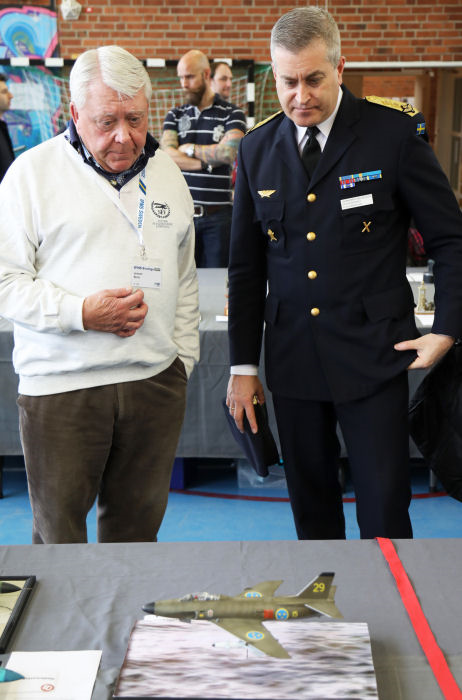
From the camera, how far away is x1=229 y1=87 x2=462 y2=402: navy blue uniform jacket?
1764mm

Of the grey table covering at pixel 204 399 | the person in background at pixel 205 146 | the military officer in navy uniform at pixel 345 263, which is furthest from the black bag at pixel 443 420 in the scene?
the person in background at pixel 205 146

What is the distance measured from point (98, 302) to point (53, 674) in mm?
831

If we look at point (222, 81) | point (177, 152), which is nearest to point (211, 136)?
point (177, 152)

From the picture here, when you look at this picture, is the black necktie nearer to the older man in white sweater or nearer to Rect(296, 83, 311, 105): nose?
Rect(296, 83, 311, 105): nose

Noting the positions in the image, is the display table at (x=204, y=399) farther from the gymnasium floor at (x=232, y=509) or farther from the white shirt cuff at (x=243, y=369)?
the white shirt cuff at (x=243, y=369)

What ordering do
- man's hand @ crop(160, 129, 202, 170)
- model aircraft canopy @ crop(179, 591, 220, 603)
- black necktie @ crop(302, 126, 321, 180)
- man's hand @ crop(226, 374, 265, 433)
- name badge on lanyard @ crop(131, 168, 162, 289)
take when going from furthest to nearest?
1. man's hand @ crop(160, 129, 202, 170)
2. man's hand @ crop(226, 374, 265, 433)
3. black necktie @ crop(302, 126, 321, 180)
4. name badge on lanyard @ crop(131, 168, 162, 289)
5. model aircraft canopy @ crop(179, 591, 220, 603)

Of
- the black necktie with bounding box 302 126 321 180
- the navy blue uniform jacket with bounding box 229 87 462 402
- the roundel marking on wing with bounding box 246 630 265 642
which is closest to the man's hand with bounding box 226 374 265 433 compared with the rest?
the navy blue uniform jacket with bounding box 229 87 462 402

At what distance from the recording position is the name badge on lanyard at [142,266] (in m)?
1.72

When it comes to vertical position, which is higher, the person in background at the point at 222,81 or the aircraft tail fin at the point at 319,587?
the person in background at the point at 222,81

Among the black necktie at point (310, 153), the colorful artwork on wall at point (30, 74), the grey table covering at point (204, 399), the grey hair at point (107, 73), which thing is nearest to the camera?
the grey hair at point (107, 73)

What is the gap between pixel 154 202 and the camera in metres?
1.77

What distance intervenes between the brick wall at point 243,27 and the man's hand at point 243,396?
6080 mm

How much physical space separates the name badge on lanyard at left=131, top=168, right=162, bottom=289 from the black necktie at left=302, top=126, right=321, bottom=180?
39cm

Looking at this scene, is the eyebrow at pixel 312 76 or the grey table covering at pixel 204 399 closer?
the eyebrow at pixel 312 76
